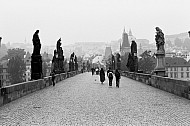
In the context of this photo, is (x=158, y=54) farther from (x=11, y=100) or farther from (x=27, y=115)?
(x=27, y=115)

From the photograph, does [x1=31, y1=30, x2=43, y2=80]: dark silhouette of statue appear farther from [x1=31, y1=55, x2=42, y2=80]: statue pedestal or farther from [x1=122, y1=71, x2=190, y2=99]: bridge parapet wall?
[x1=122, y1=71, x2=190, y2=99]: bridge parapet wall

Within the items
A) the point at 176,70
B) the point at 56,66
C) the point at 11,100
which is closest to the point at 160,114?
the point at 11,100

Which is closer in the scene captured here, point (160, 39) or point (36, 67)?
point (36, 67)

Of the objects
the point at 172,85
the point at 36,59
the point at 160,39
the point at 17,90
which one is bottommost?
the point at 17,90

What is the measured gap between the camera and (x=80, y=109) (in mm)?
11562

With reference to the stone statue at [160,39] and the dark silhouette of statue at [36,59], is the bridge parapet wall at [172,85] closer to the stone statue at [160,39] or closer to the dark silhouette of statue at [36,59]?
the stone statue at [160,39]

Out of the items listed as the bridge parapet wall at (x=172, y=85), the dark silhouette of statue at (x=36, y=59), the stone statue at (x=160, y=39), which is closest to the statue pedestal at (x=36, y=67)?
the dark silhouette of statue at (x=36, y=59)

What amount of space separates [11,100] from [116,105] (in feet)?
15.6

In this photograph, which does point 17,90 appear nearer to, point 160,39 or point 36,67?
point 36,67

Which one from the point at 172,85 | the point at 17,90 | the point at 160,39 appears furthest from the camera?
the point at 160,39

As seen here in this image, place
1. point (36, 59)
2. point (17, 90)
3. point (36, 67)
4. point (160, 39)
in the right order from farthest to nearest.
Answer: point (160, 39), point (36, 59), point (36, 67), point (17, 90)

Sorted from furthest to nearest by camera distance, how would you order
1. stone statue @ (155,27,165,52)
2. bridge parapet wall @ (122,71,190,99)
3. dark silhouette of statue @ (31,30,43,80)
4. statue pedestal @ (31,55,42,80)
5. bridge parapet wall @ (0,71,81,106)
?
stone statue @ (155,27,165,52) → dark silhouette of statue @ (31,30,43,80) → statue pedestal @ (31,55,42,80) → bridge parapet wall @ (122,71,190,99) → bridge parapet wall @ (0,71,81,106)

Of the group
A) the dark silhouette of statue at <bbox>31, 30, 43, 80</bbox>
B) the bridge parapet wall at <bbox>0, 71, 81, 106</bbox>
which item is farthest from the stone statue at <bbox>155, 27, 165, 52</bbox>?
the bridge parapet wall at <bbox>0, 71, 81, 106</bbox>

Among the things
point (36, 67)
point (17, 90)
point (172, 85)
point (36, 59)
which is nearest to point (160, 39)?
point (172, 85)
